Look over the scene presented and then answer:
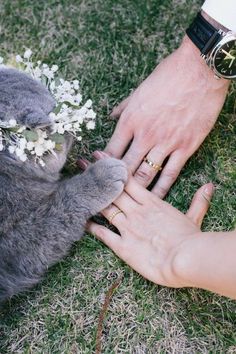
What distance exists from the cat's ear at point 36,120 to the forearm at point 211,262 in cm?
55

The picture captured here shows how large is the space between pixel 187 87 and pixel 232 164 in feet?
1.15

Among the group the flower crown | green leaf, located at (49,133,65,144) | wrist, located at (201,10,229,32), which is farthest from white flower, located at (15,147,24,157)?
wrist, located at (201,10,229,32)

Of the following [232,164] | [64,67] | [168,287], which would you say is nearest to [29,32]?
[64,67]

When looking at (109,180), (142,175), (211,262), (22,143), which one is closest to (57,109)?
(22,143)

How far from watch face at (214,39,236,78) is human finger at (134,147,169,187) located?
1.08 feet

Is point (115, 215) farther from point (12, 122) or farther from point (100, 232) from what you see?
point (12, 122)

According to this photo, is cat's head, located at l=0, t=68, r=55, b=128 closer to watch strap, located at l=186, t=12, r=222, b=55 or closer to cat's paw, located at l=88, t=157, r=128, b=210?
cat's paw, located at l=88, t=157, r=128, b=210

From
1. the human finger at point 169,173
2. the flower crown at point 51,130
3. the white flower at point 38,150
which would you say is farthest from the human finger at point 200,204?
the white flower at point 38,150

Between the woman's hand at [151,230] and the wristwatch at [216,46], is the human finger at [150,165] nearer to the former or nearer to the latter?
the woman's hand at [151,230]

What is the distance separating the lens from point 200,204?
6.48ft

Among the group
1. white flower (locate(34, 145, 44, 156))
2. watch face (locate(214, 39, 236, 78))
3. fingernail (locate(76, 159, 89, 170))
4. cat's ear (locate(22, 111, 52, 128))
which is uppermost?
watch face (locate(214, 39, 236, 78))

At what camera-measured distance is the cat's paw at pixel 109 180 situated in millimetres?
1899

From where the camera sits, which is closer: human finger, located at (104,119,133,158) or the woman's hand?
the woman's hand

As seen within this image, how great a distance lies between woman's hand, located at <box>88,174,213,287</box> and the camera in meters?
1.79
